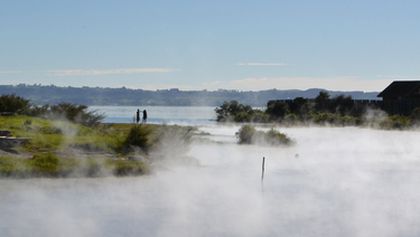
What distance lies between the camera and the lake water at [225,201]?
70.6ft

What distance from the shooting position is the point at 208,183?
30672 millimetres

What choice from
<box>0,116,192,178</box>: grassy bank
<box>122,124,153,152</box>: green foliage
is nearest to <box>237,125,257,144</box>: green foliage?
<box>0,116,192,178</box>: grassy bank

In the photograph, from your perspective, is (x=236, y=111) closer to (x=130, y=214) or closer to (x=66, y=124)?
(x=66, y=124)

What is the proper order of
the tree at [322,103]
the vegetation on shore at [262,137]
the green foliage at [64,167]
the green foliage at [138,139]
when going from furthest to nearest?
the tree at [322,103] < the vegetation on shore at [262,137] < the green foliage at [138,139] < the green foliage at [64,167]

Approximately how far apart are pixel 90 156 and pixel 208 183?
6140 millimetres

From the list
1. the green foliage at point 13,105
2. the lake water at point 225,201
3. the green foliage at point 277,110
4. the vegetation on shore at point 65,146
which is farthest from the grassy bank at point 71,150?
the green foliage at point 277,110

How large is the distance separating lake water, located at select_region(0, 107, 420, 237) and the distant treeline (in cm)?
3745

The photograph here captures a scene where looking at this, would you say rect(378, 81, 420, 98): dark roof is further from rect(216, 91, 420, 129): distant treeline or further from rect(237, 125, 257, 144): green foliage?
rect(237, 125, 257, 144): green foliage

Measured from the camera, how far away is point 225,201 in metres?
26.3

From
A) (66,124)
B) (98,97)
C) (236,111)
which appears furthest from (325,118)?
(98,97)

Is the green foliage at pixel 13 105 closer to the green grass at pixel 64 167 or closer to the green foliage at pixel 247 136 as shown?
the green foliage at pixel 247 136

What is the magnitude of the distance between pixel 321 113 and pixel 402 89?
32.2ft

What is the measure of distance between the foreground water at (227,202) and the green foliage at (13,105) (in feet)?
41.4

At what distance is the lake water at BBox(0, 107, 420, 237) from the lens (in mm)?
21516
